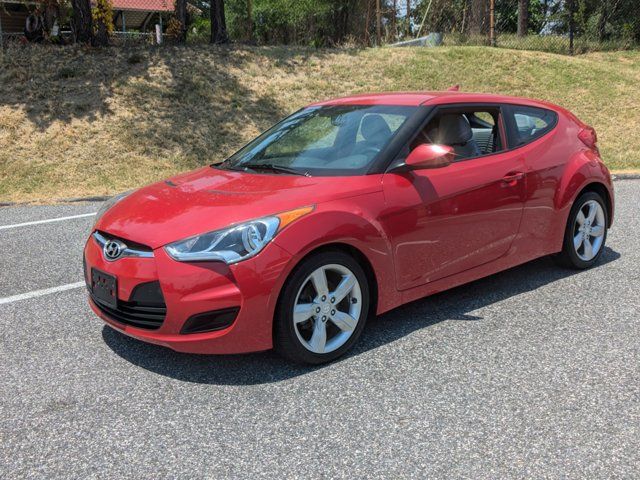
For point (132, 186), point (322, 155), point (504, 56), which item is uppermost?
point (504, 56)

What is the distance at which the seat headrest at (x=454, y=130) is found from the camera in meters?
4.37

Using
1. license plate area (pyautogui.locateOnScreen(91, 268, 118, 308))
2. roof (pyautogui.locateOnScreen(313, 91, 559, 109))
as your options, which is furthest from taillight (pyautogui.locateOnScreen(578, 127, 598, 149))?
license plate area (pyautogui.locateOnScreen(91, 268, 118, 308))

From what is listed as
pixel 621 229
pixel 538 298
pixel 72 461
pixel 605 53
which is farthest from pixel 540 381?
pixel 605 53

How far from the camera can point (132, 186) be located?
36.4 ft

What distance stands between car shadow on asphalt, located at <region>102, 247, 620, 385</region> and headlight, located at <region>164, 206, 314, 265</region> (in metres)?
0.71

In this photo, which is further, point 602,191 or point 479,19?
point 479,19

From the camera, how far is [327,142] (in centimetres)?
435

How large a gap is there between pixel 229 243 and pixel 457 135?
1.98m

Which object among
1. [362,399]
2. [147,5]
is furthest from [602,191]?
[147,5]

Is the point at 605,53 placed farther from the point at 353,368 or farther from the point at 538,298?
the point at 353,368

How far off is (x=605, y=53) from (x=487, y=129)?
19164 millimetres

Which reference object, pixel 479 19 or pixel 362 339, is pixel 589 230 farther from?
pixel 479 19

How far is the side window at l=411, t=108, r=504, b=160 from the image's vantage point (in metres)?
4.31

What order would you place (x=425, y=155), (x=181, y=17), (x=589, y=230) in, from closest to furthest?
(x=425, y=155) < (x=589, y=230) < (x=181, y=17)
